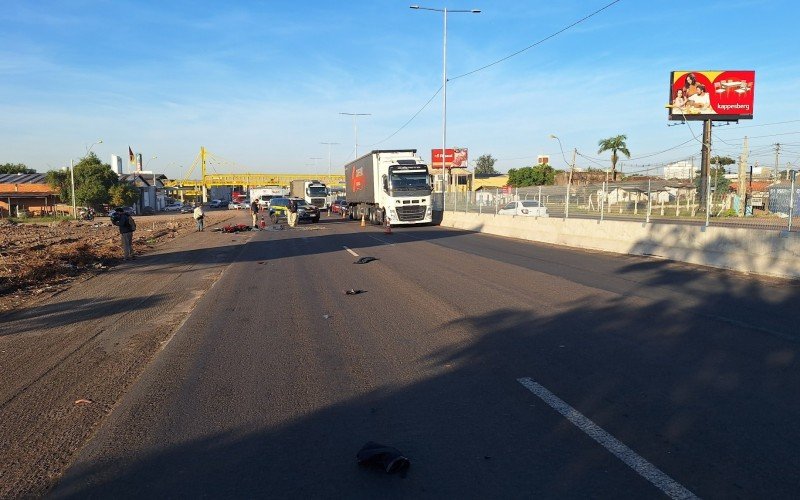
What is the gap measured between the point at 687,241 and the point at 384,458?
46.3ft

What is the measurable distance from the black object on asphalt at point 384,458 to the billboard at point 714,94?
55224 mm

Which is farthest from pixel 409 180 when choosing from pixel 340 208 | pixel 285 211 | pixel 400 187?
pixel 340 208

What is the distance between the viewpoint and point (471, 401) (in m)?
5.53

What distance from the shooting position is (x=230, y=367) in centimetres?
691

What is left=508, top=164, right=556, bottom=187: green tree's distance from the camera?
340 ft

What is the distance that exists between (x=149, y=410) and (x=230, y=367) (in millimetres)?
1376

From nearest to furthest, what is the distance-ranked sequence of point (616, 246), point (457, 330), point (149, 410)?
point (149, 410) → point (457, 330) → point (616, 246)

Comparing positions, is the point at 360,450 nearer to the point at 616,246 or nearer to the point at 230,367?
the point at 230,367

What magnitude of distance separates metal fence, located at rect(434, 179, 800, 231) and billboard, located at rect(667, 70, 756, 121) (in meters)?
22.1

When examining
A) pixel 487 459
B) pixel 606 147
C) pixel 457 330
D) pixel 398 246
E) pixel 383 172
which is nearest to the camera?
pixel 487 459

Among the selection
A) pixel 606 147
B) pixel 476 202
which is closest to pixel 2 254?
pixel 476 202

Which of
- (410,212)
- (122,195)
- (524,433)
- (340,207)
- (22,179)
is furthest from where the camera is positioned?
(22,179)

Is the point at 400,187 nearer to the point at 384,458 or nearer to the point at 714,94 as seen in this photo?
the point at 384,458

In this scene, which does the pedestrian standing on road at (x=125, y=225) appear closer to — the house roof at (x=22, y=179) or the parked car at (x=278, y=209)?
the parked car at (x=278, y=209)
